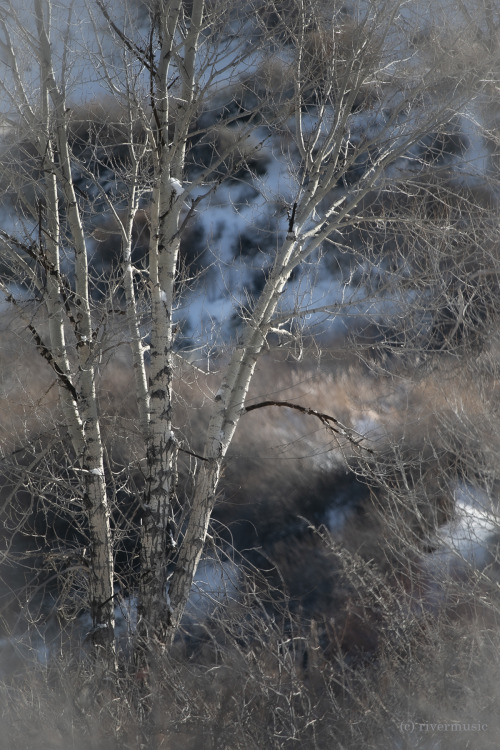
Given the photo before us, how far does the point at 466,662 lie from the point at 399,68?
5.42 m

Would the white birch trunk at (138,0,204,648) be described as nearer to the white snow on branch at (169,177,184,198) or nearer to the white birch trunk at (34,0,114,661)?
the white snow on branch at (169,177,184,198)

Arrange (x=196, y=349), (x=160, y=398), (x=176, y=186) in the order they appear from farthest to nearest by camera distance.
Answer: (x=196, y=349) → (x=160, y=398) → (x=176, y=186)

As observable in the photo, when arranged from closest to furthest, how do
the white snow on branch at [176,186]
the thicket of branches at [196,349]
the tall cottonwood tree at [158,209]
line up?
1. the thicket of branches at [196,349]
2. the tall cottonwood tree at [158,209]
3. the white snow on branch at [176,186]

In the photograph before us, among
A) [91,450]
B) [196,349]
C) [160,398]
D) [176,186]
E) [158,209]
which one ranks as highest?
[176,186]

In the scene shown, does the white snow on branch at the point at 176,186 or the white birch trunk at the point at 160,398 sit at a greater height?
the white snow on branch at the point at 176,186

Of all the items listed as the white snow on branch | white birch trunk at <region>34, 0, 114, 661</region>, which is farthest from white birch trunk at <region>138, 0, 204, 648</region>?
white birch trunk at <region>34, 0, 114, 661</region>

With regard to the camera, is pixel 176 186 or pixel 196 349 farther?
pixel 196 349

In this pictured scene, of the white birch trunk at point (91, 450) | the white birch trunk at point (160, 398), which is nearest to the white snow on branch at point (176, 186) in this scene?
the white birch trunk at point (160, 398)

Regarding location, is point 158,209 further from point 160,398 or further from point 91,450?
point 91,450

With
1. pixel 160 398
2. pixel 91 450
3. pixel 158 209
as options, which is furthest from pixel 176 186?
pixel 91 450

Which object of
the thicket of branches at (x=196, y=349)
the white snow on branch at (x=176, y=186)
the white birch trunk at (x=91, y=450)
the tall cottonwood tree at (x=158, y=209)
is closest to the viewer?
the thicket of branches at (x=196, y=349)

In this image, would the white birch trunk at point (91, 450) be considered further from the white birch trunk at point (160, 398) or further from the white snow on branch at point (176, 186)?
the white snow on branch at point (176, 186)

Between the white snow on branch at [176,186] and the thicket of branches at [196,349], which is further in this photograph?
the white snow on branch at [176,186]

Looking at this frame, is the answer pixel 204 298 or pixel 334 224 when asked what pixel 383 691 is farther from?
pixel 204 298
